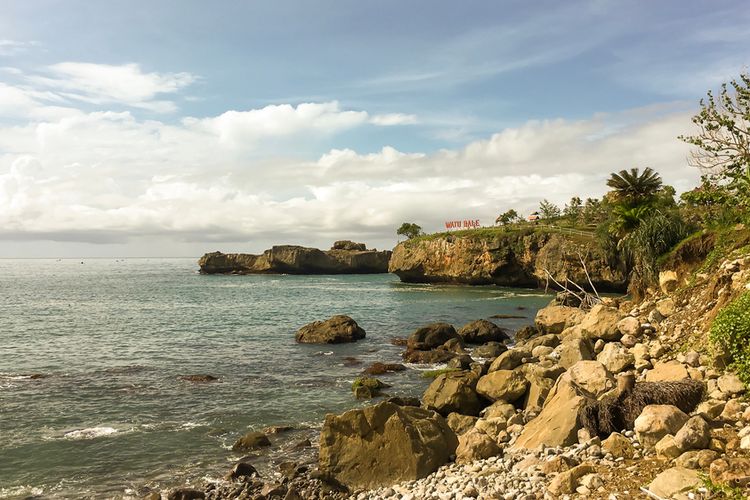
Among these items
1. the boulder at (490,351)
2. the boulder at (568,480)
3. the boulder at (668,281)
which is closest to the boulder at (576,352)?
the boulder at (668,281)

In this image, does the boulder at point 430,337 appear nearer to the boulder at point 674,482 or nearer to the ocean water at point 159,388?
the ocean water at point 159,388

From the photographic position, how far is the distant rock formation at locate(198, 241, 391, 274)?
151375 mm

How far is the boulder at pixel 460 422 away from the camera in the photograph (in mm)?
17406

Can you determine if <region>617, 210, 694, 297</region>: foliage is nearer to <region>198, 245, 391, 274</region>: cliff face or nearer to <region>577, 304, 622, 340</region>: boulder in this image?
<region>577, 304, 622, 340</region>: boulder

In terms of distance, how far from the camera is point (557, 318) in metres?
34.9

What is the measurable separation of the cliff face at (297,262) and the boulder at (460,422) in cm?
13393

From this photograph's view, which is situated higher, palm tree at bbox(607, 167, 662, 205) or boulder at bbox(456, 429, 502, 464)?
palm tree at bbox(607, 167, 662, 205)

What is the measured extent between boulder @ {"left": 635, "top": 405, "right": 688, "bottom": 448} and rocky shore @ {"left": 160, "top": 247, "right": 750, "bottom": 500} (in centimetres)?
2

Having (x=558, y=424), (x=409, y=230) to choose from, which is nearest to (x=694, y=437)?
(x=558, y=424)

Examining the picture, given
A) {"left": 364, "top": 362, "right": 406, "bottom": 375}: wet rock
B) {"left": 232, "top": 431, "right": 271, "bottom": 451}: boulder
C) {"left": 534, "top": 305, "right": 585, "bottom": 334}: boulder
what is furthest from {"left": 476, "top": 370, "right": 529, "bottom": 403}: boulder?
{"left": 534, "top": 305, "right": 585, "bottom": 334}: boulder

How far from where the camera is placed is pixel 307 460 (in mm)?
16609

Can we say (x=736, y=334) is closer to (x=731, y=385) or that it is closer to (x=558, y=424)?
(x=731, y=385)

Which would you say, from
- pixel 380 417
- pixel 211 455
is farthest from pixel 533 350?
pixel 211 455

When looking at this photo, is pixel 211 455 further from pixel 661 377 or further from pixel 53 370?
pixel 53 370
